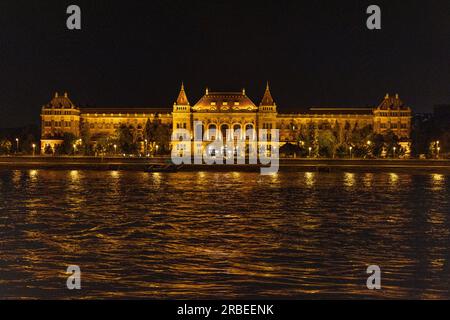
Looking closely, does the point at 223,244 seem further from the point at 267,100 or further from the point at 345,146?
the point at 267,100

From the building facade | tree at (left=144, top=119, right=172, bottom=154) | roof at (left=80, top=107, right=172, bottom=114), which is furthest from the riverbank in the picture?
roof at (left=80, top=107, right=172, bottom=114)

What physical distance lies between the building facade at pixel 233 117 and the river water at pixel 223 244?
80.7 m

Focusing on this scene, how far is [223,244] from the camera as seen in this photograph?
19469mm

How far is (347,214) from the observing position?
1096 inches

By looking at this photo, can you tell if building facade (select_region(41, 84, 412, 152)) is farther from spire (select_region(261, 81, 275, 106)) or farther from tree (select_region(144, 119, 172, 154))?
tree (select_region(144, 119, 172, 154))

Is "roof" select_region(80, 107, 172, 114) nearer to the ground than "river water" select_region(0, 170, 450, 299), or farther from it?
farther from it

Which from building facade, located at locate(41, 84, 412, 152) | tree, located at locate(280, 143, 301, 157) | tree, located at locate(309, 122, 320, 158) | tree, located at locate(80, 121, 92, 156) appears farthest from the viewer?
building facade, located at locate(41, 84, 412, 152)

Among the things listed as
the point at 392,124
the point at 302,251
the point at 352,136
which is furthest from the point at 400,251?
the point at 392,124

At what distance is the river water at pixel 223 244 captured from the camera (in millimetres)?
14383

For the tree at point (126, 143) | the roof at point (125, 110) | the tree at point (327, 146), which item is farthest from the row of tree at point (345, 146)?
the roof at point (125, 110)

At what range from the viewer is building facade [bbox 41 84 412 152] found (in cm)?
11600

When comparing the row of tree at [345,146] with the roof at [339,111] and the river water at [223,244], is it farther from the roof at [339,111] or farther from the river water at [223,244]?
the river water at [223,244]
